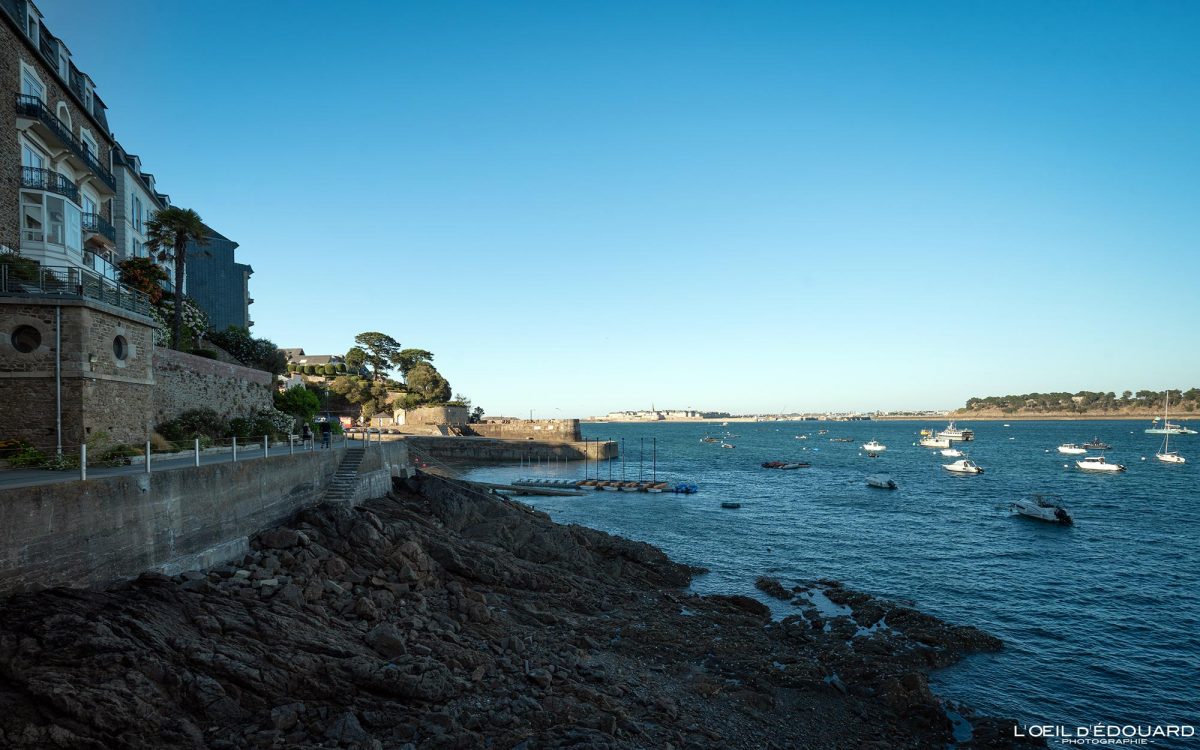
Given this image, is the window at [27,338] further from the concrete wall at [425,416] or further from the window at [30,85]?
the concrete wall at [425,416]

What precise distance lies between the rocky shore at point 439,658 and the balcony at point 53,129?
727 inches

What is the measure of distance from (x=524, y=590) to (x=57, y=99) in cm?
2780

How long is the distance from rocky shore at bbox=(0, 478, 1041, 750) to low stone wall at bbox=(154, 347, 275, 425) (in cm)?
870

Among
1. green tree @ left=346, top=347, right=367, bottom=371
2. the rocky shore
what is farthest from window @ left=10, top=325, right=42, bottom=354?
green tree @ left=346, top=347, right=367, bottom=371

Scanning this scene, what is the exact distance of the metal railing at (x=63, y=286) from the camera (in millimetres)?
16578

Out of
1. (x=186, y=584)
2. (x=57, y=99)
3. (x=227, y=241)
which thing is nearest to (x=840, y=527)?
(x=186, y=584)

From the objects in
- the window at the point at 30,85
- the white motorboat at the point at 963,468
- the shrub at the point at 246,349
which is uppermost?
the window at the point at 30,85

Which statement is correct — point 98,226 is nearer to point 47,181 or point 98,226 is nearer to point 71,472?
point 47,181

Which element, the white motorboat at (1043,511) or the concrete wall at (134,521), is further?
the white motorboat at (1043,511)

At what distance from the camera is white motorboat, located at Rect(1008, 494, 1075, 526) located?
40.5m

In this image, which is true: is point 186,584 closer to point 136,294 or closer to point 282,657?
point 282,657

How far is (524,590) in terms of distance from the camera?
20.7 meters

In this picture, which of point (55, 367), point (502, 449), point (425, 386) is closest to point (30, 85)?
point (55, 367)

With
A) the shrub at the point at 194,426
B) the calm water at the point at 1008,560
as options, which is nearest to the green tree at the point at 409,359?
the calm water at the point at 1008,560
